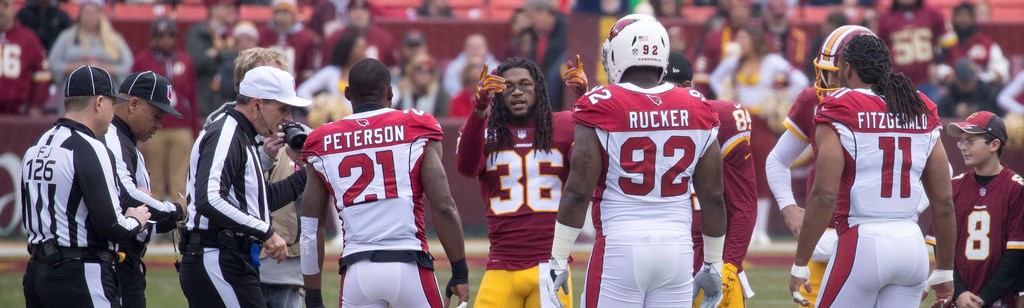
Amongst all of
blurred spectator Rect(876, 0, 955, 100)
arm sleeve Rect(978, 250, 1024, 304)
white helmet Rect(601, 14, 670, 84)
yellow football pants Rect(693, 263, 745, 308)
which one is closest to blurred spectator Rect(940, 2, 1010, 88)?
blurred spectator Rect(876, 0, 955, 100)

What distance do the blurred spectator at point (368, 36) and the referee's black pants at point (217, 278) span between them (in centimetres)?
767

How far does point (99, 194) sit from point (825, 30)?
948 cm

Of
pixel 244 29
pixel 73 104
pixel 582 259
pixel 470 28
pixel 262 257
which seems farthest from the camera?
pixel 470 28

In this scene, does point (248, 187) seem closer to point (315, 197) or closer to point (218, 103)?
point (315, 197)

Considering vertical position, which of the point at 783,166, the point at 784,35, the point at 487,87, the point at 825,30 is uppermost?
the point at 487,87

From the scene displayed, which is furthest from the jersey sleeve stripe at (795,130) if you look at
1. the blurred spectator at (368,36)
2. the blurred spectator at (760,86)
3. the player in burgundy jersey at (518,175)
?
the blurred spectator at (368,36)

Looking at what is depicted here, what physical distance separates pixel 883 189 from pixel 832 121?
0.35 m

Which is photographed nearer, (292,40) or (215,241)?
(215,241)

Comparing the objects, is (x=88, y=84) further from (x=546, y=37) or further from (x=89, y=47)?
(x=546, y=37)

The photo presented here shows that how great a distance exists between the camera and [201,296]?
5.62m

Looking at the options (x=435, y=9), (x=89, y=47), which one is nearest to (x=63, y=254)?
(x=89, y=47)

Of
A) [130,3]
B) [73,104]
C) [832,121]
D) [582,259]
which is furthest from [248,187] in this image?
[130,3]

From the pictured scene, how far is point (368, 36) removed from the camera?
44.3ft

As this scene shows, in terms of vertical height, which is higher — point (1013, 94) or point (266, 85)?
point (266, 85)
